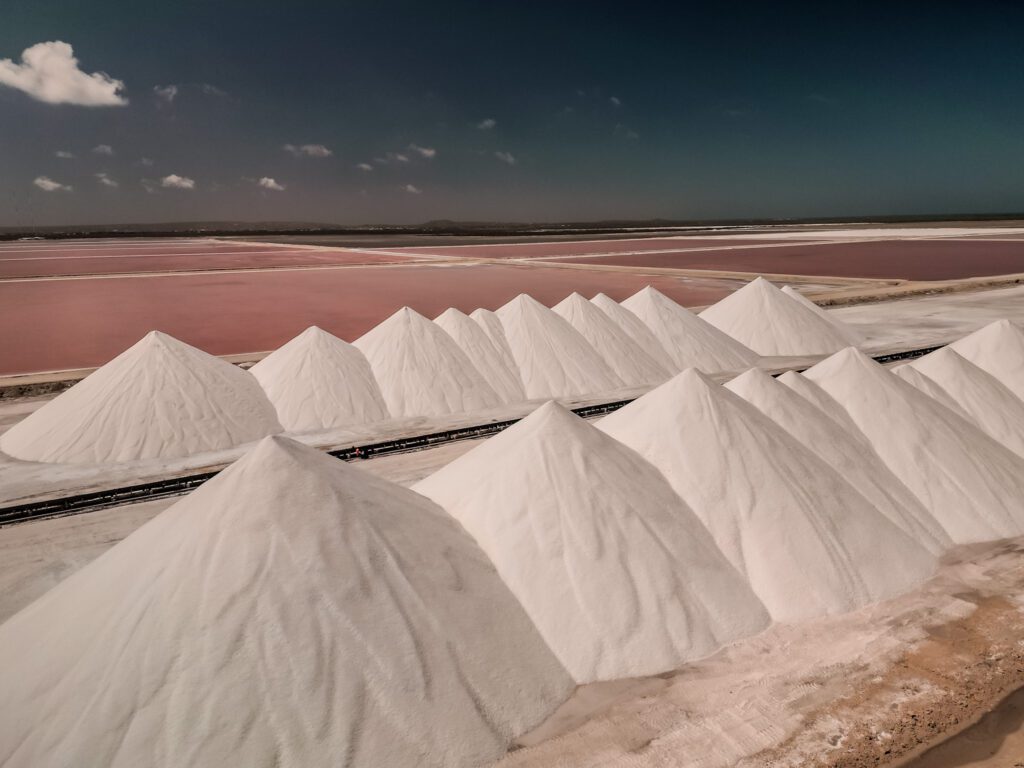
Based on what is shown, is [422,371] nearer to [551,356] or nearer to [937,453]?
[551,356]

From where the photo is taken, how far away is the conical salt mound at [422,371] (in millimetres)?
15555

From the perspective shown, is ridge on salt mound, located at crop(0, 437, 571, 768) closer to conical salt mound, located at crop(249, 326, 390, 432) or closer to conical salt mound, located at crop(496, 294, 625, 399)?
conical salt mound, located at crop(249, 326, 390, 432)

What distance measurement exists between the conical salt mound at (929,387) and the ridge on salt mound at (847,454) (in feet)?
9.51

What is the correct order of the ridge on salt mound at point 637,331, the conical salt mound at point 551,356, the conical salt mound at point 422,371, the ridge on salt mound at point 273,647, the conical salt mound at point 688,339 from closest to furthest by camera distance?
the ridge on salt mound at point 273,647 < the conical salt mound at point 422,371 < the conical salt mound at point 551,356 < the ridge on salt mound at point 637,331 < the conical salt mound at point 688,339

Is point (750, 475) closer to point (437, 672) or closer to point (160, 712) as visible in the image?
point (437, 672)

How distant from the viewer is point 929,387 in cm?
1220

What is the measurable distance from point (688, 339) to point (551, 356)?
4943 mm

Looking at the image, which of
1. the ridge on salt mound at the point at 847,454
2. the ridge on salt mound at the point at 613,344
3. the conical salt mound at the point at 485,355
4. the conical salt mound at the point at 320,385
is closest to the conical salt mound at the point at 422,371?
the conical salt mound at the point at 485,355

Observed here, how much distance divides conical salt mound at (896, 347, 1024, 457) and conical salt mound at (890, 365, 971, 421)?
0.31 feet

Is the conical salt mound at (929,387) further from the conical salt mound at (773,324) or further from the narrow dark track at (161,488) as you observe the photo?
the conical salt mound at (773,324)

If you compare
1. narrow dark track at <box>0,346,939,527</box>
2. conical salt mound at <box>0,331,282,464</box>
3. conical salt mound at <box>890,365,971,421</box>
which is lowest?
narrow dark track at <box>0,346,939,527</box>

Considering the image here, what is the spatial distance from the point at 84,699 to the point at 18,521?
262 inches

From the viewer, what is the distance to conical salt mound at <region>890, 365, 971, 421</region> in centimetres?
1200

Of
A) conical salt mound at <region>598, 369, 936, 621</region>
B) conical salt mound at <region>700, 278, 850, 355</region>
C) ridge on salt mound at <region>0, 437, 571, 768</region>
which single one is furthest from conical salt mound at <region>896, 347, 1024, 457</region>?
ridge on salt mound at <region>0, 437, 571, 768</region>
